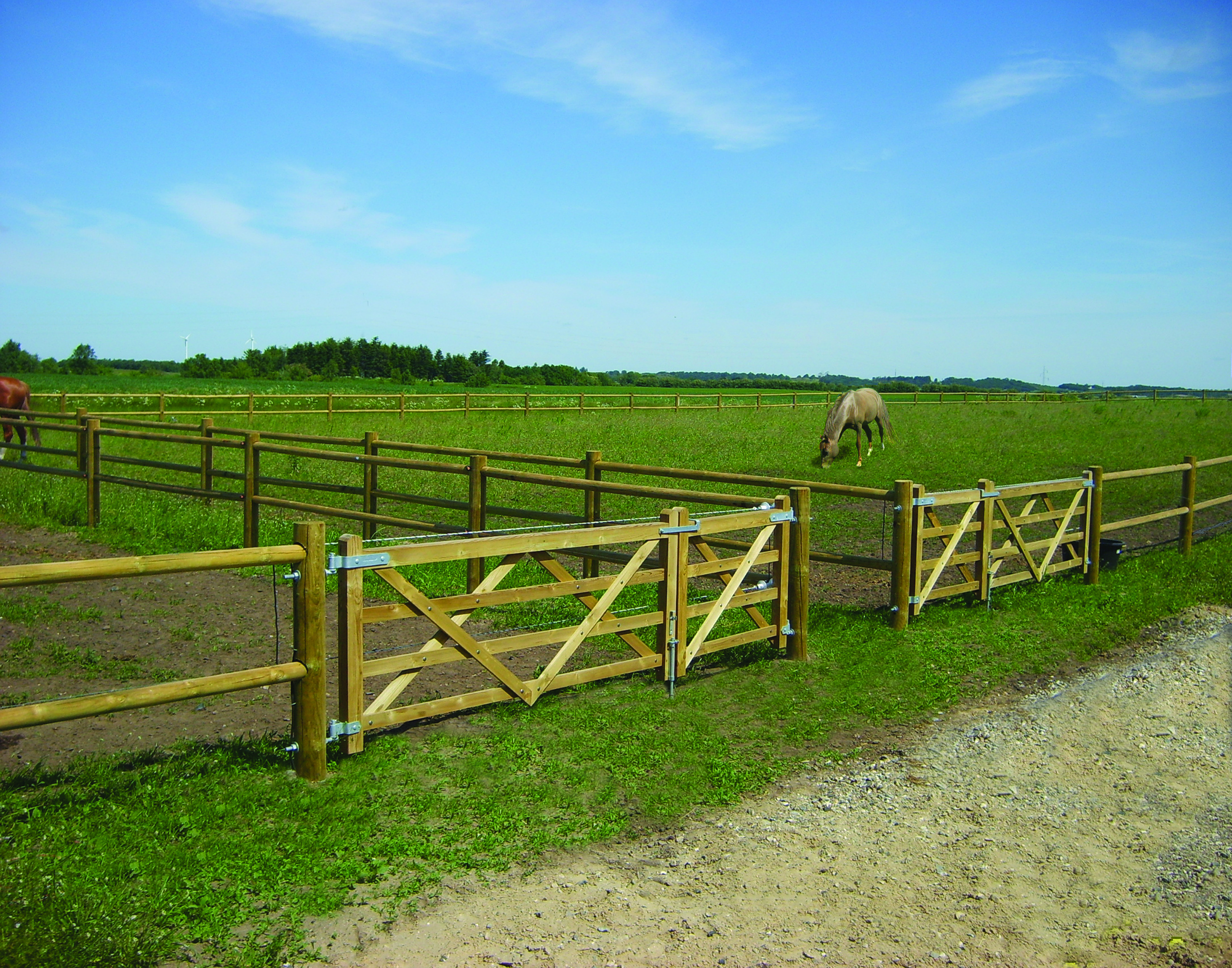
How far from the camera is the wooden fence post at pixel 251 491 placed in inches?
423

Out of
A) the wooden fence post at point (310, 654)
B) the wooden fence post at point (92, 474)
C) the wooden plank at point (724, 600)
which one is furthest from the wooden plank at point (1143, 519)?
the wooden fence post at point (92, 474)

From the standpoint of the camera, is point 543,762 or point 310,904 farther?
point 543,762

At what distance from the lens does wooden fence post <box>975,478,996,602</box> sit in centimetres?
859

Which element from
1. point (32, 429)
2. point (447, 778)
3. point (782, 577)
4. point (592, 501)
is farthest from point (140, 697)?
point (32, 429)

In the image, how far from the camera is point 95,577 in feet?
13.3

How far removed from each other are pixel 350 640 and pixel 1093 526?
843 cm

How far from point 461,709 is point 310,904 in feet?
6.52

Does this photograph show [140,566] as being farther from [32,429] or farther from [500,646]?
[32,429]

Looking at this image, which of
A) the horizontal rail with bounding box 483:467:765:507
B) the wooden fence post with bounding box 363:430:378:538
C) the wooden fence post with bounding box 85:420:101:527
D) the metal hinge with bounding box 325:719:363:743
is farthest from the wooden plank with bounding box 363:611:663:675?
the wooden fence post with bounding box 85:420:101:527

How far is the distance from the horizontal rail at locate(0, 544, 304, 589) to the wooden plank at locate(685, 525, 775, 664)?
2.84 m

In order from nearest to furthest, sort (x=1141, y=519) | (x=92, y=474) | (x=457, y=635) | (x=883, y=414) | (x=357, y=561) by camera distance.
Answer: (x=357, y=561) → (x=457, y=635) → (x=1141, y=519) → (x=92, y=474) → (x=883, y=414)

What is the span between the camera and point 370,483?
10.3 m

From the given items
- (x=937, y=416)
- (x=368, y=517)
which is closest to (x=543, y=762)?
(x=368, y=517)

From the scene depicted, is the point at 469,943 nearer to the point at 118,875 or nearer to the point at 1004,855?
the point at 118,875
